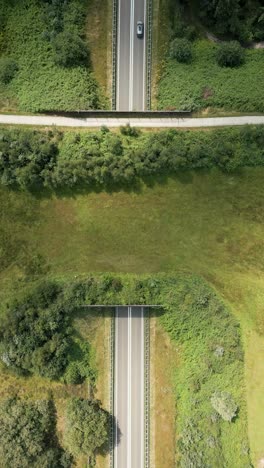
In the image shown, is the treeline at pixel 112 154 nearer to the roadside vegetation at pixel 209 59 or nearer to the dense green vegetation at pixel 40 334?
the roadside vegetation at pixel 209 59

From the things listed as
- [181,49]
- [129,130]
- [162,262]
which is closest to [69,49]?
[129,130]

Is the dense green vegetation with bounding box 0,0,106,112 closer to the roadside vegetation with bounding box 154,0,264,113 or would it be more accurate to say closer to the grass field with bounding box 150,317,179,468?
the roadside vegetation with bounding box 154,0,264,113

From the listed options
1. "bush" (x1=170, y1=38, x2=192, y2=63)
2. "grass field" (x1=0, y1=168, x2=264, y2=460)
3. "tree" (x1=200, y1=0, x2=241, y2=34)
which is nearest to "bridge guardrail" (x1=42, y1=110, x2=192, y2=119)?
"bush" (x1=170, y1=38, x2=192, y2=63)

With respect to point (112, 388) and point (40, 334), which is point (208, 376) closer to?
point (112, 388)

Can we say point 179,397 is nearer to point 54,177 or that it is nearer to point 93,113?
point 54,177

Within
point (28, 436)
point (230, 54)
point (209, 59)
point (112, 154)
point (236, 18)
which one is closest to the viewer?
point (28, 436)

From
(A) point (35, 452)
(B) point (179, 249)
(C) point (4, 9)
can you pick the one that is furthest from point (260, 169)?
(A) point (35, 452)

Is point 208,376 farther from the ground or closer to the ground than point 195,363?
closer to the ground
